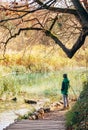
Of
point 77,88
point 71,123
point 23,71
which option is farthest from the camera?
point 23,71

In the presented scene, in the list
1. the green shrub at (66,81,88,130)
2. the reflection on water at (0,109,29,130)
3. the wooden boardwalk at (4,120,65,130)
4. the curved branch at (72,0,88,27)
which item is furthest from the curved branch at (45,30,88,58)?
the reflection on water at (0,109,29,130)

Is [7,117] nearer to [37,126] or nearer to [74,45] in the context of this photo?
[37,126]

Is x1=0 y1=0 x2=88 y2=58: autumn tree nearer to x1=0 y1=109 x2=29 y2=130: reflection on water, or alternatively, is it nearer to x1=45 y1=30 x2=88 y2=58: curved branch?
x1=45 y1=30 x2=88 y2=58: curved branch

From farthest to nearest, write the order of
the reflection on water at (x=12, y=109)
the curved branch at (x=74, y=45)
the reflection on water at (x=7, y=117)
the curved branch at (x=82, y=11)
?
the reflection on water at (x=12, y=109) < the reflection on water at (x=7, y=117) < the curved branch at (x=74, y=45) < the curved branch at (x=82, y=11)

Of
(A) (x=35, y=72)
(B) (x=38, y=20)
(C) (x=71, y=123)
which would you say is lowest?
(A) (x=35, y=72)

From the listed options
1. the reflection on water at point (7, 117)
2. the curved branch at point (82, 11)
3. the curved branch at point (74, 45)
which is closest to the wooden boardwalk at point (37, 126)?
the curved branch at point (74, 45)

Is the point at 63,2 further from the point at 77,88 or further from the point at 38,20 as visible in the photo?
the point at 77,88

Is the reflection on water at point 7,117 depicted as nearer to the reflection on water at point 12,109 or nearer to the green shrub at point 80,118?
the reflection on water at point 12,109

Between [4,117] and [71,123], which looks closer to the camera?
[71,123]

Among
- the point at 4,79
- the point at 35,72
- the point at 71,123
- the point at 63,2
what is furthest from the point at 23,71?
the point at 63,2

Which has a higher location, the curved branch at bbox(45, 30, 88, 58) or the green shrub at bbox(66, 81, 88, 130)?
the curved branch at bbox(45, 30, 88, 58)

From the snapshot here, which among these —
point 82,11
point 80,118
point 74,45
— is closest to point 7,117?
point 80,118

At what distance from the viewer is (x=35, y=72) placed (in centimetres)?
3172

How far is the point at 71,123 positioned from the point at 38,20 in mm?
2587
